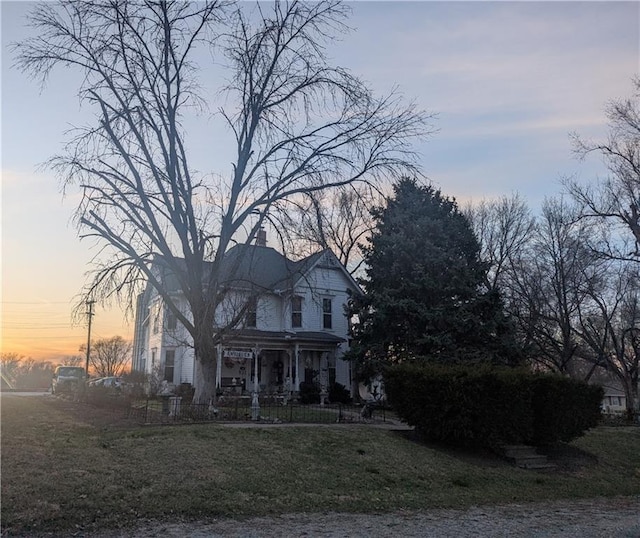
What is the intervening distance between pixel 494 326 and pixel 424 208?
6394 millimetres

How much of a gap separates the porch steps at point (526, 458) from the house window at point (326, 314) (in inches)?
799

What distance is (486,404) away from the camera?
13.6 metres

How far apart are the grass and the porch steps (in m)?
0.40

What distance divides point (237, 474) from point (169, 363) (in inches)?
935

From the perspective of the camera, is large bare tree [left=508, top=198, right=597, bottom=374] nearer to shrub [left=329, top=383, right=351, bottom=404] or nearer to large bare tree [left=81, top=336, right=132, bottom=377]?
shrub [left=329, top=383, right=351, bottom=404]

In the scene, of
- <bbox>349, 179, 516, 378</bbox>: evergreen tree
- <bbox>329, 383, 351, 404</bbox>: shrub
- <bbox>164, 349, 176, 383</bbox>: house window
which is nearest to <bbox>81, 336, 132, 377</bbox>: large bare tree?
<bbox>164, 349, 176, 383</bbox>: house window

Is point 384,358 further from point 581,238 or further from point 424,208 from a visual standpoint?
point 581,238

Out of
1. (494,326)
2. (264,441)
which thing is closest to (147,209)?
(264,441)

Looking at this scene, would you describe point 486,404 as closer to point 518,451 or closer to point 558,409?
point 518,451

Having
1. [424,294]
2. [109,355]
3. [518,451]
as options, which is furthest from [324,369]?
[109,355]

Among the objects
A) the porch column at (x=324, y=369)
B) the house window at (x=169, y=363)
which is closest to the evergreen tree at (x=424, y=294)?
the porch column at (x=324, y=369)

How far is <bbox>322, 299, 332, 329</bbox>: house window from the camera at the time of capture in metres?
33.8

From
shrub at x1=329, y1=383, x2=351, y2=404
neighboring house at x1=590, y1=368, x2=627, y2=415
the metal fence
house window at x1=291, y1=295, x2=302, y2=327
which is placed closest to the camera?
the metal fence

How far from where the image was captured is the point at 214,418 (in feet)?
53.4
